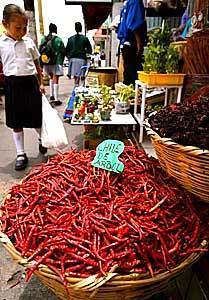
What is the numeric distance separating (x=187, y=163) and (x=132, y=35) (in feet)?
11.1

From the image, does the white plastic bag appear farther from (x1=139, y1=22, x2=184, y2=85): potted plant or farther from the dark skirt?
(x1=139, y1=22, x2=184, y2=85): potted plant

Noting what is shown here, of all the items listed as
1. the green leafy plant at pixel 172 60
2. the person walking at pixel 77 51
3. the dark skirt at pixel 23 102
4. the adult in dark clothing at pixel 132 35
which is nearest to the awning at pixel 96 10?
the person walking at pixel 77 51

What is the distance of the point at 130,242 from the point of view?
0.90 meters

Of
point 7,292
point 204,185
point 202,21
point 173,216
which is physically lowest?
point 7,292

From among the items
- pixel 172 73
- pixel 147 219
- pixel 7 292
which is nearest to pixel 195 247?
pixel 147 219

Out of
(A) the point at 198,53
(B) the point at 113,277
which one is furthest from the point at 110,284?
(A) the point at 198,53

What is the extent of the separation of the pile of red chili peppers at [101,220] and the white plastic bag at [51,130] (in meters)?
1.74

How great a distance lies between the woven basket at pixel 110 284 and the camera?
81 cm

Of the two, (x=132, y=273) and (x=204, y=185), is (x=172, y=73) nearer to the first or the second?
(x=204, y=185)

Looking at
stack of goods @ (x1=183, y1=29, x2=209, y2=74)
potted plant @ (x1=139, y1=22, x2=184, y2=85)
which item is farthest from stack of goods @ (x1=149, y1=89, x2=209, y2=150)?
potted plant @ (x1=139, y1=22, x2=184, y2=85)

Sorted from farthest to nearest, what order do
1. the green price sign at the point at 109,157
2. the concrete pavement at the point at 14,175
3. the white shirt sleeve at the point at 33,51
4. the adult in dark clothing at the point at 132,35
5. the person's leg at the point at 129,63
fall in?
the person's leg at the point at 129,63
the adult in dark clothing at the point at 132,35
the white shirt sleeve at the point at 33,51
the concrete pavement at the point at 14,175
the green price sign at the point at 109,157

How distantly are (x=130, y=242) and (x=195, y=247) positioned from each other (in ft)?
0.78

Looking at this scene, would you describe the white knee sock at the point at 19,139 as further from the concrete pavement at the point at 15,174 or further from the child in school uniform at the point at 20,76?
the concrete pavement at the point at 15,174

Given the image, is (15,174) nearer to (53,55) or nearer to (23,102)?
(23,102)
